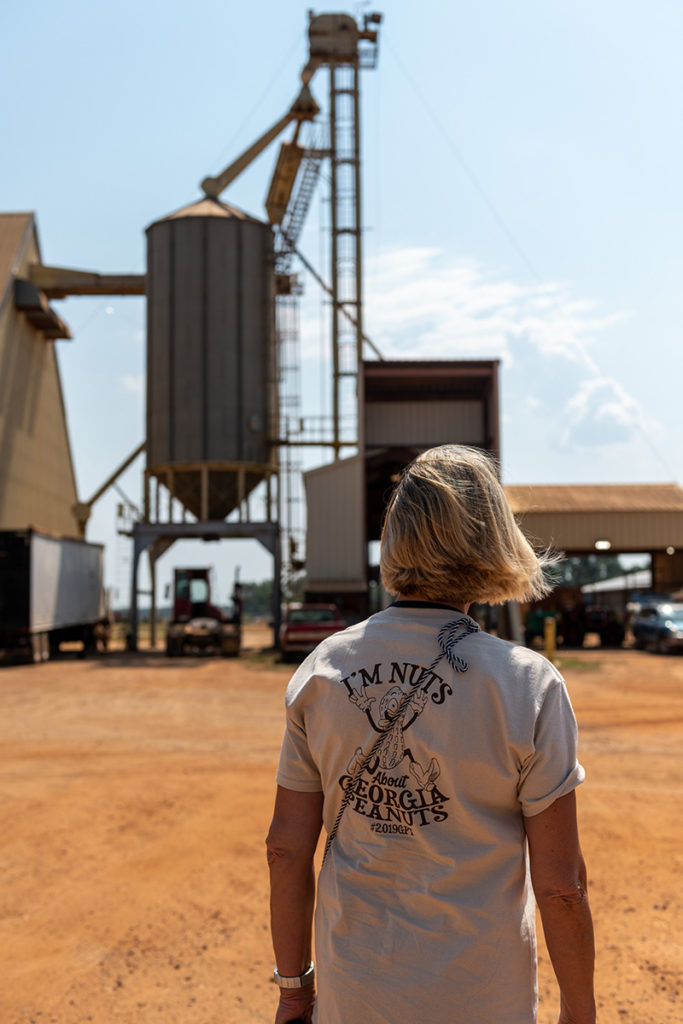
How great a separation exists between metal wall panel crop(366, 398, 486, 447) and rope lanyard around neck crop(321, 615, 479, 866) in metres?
30.0

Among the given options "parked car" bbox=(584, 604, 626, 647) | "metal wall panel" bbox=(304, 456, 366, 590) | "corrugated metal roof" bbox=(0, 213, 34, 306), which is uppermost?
"corrugated metal roof" bbox=(0, 213, 34, 306)

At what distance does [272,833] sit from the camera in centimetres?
228

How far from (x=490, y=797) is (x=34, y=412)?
3763cm

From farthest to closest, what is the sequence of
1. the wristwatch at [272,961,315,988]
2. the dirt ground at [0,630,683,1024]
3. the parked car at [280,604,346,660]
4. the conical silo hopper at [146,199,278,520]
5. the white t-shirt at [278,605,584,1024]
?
the conical silo hopper at [146,199,278,520]
the parked car at [280,604,346,660]
the dirt ground at [0,630,683,1024]
the wristwatch at [272,961,315,988]
the white t-shirt at [278,605,584,1024]

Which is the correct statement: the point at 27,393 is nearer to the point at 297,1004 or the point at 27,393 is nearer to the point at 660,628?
the point at 660,628

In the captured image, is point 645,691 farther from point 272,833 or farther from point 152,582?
point 152,582

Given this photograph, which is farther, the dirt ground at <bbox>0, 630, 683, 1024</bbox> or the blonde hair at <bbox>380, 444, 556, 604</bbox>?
the dirt ground at <bbox>0, 630, 683, 1024</bbox>

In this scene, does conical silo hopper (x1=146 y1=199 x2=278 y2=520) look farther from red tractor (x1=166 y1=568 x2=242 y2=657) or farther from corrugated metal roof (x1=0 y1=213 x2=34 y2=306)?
corrugated metal roof (x1=0 y1=213 x2=34 y2=306)

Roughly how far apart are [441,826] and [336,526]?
28.8 meters

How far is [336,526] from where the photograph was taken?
1212 inches

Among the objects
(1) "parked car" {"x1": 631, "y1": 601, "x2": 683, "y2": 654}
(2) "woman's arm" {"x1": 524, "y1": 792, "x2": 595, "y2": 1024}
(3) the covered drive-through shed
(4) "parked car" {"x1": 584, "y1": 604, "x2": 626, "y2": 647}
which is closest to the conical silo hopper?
(3) the covered drive-through shed

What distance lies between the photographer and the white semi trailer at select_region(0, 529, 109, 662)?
82.8 feet

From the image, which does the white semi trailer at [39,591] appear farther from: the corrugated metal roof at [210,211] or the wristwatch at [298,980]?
the wristwatch at [298,980]

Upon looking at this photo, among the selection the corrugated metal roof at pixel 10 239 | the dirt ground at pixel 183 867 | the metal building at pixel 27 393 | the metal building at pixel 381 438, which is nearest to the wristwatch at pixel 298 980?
the dirt ground at pixel 183 867
